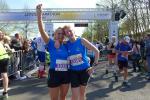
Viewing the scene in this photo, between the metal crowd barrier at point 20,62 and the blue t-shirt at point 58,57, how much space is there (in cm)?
695

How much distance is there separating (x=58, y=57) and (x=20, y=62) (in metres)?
8.69

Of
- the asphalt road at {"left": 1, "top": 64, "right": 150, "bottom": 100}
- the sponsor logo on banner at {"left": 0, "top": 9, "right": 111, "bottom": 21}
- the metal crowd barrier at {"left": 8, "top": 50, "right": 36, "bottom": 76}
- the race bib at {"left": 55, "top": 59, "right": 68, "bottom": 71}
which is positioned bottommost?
the asphalt road at {"left": 1, "top": 64, "right": 150, "bottom": 100}

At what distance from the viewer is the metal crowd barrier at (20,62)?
1347 cm

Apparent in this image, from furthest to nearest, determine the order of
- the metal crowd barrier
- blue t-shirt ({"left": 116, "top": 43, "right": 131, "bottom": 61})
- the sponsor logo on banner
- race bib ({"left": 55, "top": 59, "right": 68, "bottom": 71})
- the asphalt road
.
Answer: the sponsor logo on banner < the metal crowd barrier < blue t-shirt ({"left": 116, "top": 43, "right": 131, "bottom": 61}) < the asphalt road < race bib ({"left": 55, "top": 59, "right": 68, "bottom": 71})

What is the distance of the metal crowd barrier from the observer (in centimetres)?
1347

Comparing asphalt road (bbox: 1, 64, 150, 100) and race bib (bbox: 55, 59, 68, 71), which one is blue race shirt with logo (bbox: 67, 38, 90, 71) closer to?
race bib (bbox: 55, 59, 68, 71)

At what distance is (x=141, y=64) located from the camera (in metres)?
20.0

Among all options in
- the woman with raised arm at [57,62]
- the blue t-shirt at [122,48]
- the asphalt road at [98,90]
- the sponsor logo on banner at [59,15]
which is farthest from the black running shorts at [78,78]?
the sponsor logo on banner at [59,15]

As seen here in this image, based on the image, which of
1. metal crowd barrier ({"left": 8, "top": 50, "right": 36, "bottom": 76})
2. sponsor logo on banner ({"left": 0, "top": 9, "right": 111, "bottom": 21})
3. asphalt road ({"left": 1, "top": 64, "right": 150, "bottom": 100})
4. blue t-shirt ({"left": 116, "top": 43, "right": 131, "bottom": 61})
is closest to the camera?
asphalt road ({"left": 1, "top": 64, "right": 150, "bottom": 100})

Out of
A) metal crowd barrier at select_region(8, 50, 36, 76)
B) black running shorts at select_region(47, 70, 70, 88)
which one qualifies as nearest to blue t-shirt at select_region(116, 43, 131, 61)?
metal crowd barrier at select_region(8, 50, 36, 76)

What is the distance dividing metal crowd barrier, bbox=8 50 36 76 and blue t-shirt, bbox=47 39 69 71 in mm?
6948

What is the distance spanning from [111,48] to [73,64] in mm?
8435

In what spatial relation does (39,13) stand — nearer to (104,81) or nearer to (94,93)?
(94,93)

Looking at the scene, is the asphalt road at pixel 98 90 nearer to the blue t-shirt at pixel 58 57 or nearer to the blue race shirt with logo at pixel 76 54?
the blue race shirt with logo at pixel 76 54
